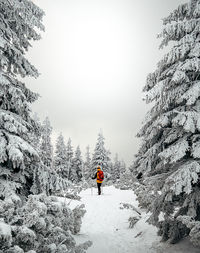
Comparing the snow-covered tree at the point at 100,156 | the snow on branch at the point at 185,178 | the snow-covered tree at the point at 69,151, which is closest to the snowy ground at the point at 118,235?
the snow on branch at the point at 185,178

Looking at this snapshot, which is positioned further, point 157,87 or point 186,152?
point 157,87

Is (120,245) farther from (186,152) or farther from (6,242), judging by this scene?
(6,242)

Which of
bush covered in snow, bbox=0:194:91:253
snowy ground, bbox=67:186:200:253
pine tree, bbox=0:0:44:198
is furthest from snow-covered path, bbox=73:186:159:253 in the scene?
pine tree, bbox=0:0:44:198

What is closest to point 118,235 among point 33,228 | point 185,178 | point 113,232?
point 113,232

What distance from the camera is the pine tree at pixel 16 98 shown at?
5141 mm

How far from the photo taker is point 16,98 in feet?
19.2

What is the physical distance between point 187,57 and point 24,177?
6.78m

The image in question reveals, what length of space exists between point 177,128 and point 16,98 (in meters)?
5.33

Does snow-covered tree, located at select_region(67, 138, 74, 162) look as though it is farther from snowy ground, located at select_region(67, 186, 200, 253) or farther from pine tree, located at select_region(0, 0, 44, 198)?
pine tree, located at select_region(0, 0, 44, 198)

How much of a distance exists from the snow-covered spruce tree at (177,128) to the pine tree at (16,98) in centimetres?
416

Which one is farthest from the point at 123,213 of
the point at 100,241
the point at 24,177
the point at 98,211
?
the point at 24,177

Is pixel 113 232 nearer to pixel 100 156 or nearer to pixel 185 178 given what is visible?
pixel 185 178

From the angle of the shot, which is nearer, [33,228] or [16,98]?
[33,228]

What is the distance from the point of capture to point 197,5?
6.66m
